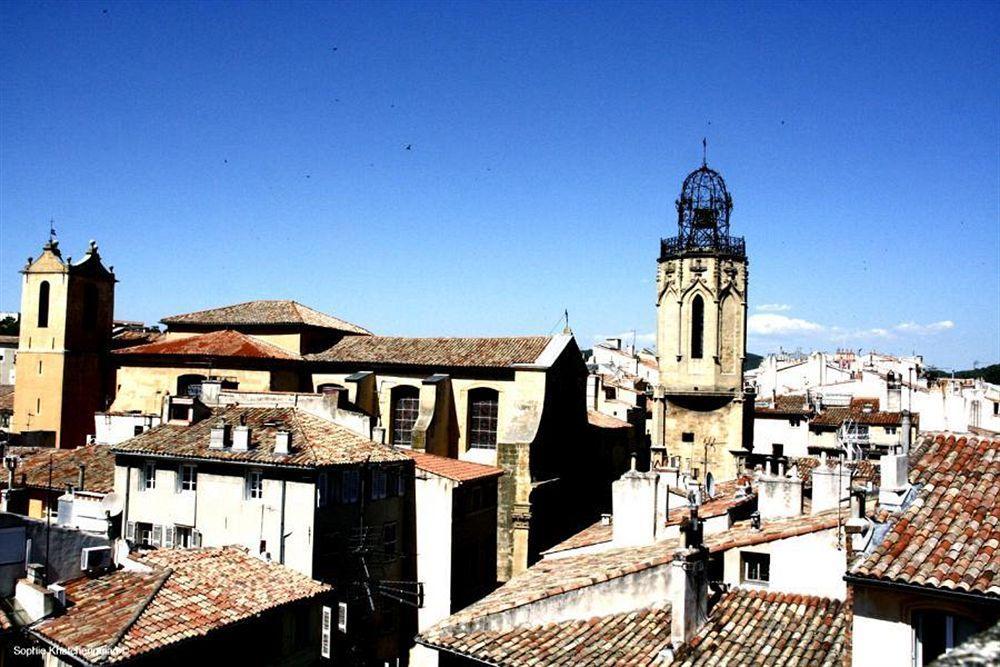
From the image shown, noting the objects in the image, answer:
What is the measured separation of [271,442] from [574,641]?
536 inches

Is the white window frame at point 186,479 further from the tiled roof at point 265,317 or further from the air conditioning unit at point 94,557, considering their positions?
the tiled roof at point 265,317

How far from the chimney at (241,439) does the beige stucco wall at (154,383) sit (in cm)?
1215

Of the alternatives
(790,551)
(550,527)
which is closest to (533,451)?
(550,527)

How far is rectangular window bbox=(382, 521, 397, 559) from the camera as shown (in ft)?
84.3

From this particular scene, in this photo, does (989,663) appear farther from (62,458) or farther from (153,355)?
(153,355)

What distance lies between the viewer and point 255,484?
23.5 metres

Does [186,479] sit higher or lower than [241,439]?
lower

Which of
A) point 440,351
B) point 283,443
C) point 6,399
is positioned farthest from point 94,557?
point 6,399

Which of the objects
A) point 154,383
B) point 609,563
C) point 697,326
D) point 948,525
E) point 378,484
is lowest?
point 609,563

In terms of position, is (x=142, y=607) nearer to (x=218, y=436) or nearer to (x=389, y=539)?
(x=218, y=436)

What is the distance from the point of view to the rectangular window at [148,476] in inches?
997

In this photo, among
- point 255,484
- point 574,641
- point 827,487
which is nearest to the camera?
point 574,641

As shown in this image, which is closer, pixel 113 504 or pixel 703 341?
pixel 113 504

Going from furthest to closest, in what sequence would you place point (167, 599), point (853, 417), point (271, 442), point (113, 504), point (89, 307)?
point (853, 417) < point (89, 307) < point (113, 504) < point (271, 442) < point (167, 599)
